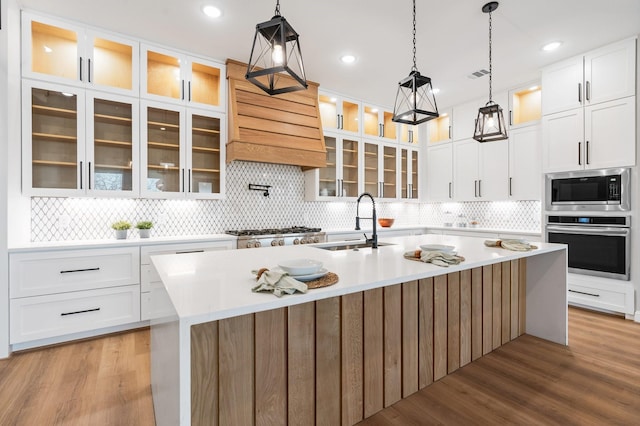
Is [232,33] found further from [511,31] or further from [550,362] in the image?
[550,362]

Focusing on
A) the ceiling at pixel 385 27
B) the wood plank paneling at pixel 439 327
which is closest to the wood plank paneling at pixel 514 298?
the wood plank paneling at pixel 439 327

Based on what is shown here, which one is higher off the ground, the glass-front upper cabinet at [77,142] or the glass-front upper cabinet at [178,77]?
the glass-front upper cabinet at [178,77]

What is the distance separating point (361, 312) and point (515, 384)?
1.27 m

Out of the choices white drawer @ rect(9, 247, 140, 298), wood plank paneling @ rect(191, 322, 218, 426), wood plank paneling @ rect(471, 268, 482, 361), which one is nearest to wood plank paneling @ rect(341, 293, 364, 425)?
wood plank paneling @ rect(191, 322, 218, 426)

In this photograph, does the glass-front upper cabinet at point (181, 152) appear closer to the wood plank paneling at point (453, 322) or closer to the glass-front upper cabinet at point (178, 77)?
the glass-front upper cabinet at point (178, 77)

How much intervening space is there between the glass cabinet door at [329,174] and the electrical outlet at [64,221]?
9.67 ft

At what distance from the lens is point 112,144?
3191 mm

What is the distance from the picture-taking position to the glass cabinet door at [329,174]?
4.66 metres

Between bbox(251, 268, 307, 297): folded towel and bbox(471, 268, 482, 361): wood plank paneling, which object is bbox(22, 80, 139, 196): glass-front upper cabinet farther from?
bbox(471, 268, 482, 361): wood plank paneling

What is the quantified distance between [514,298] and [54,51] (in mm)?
4891

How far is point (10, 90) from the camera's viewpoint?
→ 102 inches

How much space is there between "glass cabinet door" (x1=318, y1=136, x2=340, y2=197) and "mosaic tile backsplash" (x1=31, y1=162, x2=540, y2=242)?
11.7 inches

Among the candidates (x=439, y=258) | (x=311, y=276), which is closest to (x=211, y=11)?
(x=311, y=276)

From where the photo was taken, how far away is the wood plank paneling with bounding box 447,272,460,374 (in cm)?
222
